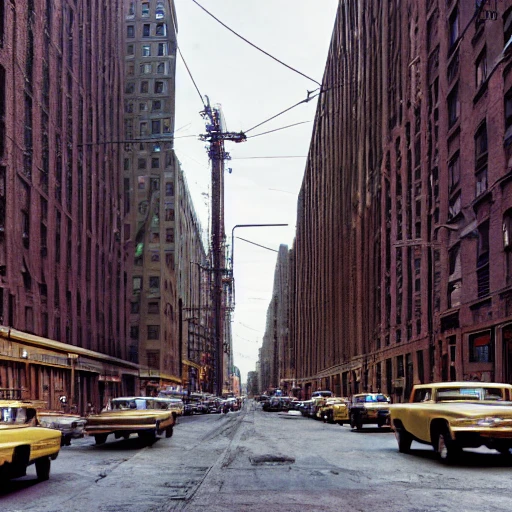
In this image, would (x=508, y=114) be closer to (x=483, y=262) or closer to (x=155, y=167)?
(x=483, y=262)

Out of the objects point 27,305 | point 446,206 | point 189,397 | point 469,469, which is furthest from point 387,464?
point 189,397

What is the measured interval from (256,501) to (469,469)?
478cm

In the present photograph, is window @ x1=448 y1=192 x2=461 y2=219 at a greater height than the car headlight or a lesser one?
greater

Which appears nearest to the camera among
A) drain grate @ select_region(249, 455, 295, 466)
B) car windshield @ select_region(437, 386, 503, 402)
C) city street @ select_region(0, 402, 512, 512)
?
city street @ select_region(0, 402, 512, 512)

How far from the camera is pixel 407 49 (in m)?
47.8

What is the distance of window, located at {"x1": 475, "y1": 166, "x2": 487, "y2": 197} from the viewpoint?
99.9ft

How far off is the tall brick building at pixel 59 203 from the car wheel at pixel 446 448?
1382 cm

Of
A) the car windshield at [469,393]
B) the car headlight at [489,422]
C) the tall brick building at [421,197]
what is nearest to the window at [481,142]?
the tall brick building at [421,197]

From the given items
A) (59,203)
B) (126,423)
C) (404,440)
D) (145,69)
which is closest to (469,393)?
(404,440)

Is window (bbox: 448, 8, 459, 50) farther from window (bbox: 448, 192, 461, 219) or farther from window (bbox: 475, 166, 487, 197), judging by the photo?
window (bbox: 475, 166, 487, 197)

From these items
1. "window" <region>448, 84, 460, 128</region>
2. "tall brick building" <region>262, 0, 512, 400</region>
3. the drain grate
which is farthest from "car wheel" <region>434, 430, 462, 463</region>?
"window" <region>448, 84, 460, 128</region>

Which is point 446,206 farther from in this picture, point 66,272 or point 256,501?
point 256,501

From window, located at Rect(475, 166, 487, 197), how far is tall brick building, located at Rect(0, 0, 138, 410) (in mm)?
14814

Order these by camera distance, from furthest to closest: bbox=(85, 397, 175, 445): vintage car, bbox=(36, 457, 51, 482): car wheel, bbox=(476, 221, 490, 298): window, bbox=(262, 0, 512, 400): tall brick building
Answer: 1. bbox=(476, 221, 490, 298): window
2. bbox=(262, 0, 512, 400): tall brick building
3. bbox=(85, 397, 175, 445): vintage car
4. bbox=(36, 457, 51, 482): car wheel
